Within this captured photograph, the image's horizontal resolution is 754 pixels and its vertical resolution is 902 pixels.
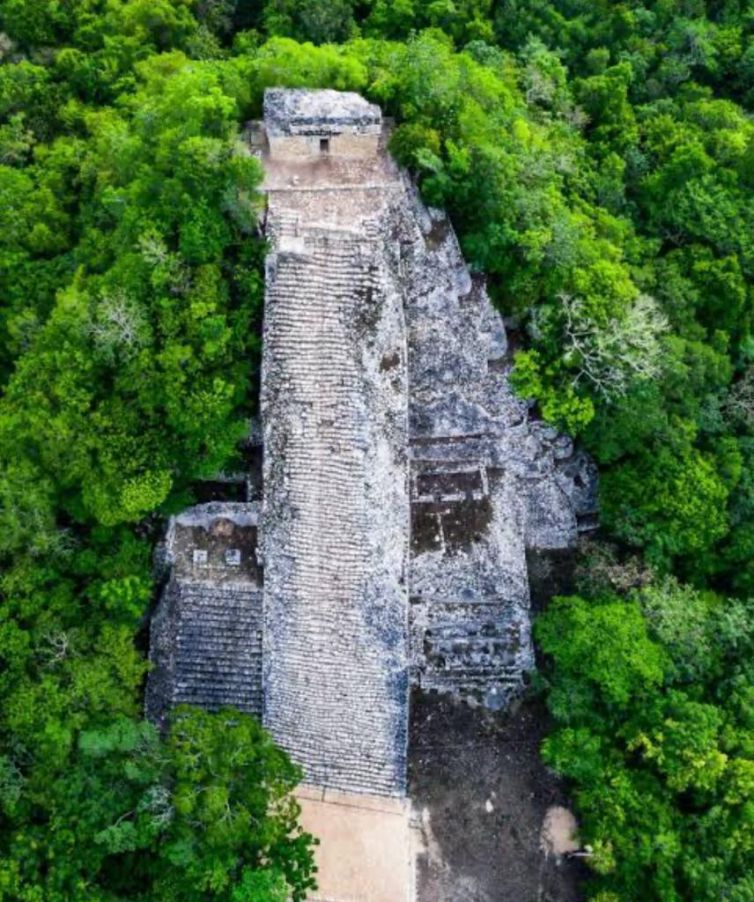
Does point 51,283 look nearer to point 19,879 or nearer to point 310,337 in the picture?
point 310,337

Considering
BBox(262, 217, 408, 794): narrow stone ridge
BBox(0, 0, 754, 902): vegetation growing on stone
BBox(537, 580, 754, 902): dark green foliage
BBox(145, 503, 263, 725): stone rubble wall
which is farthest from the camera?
BBox(145, 503, 263, 725): stone rubble wall

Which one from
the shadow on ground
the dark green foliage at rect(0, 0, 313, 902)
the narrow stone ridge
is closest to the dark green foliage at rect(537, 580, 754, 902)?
the shadow on ground

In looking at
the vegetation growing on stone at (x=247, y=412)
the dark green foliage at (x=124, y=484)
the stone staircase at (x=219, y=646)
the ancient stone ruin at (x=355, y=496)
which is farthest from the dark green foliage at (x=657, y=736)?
the stone staircase at (x=219, y=646)

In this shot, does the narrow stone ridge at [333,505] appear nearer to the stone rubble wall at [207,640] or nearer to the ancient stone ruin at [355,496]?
the ancient stone ruin at [355,496]

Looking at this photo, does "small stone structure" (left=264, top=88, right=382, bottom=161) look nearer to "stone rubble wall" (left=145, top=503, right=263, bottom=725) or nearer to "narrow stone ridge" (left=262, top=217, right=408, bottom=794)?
"narrow stone ridge" (left=262, top=217, right=408, bottom=794)

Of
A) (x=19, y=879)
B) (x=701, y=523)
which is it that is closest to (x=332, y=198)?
(x=701, y=523)
